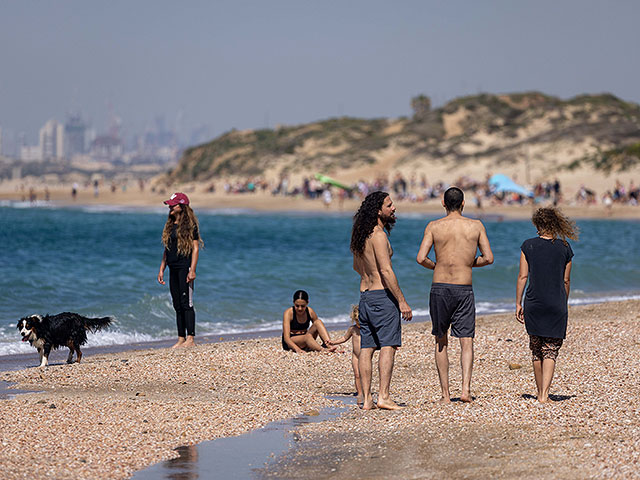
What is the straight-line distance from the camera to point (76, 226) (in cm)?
4697

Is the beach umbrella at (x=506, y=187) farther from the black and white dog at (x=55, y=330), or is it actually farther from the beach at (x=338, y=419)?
the black and white dog at (x=55, y=330)

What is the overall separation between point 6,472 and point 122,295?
41.7ft

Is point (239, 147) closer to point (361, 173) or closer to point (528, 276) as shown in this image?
point (361, 173)

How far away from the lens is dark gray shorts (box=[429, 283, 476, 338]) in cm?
750

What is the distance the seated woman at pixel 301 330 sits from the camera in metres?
10.7

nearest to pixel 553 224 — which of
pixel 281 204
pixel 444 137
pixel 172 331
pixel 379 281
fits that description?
pixel 379 281

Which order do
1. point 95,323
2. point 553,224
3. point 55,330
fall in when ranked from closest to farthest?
point 553,224, point 55,330, point 95,323

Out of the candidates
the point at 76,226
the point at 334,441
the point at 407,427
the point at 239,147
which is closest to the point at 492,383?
the point at 407,427

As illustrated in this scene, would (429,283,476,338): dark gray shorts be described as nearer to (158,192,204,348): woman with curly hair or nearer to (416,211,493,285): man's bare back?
(416,211,493,285): man's bare back

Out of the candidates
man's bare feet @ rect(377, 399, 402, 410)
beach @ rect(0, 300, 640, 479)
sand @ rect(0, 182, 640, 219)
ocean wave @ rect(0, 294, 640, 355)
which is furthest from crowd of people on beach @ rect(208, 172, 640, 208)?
man's bare feet @ rect(377, 399, 402, 410)

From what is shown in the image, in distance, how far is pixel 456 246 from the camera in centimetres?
748

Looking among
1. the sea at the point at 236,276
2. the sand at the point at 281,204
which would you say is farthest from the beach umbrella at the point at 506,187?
the sea at the point at 236,276

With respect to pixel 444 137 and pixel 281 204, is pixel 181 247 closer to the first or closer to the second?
pixel 281 204

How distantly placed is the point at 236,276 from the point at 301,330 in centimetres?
1096
